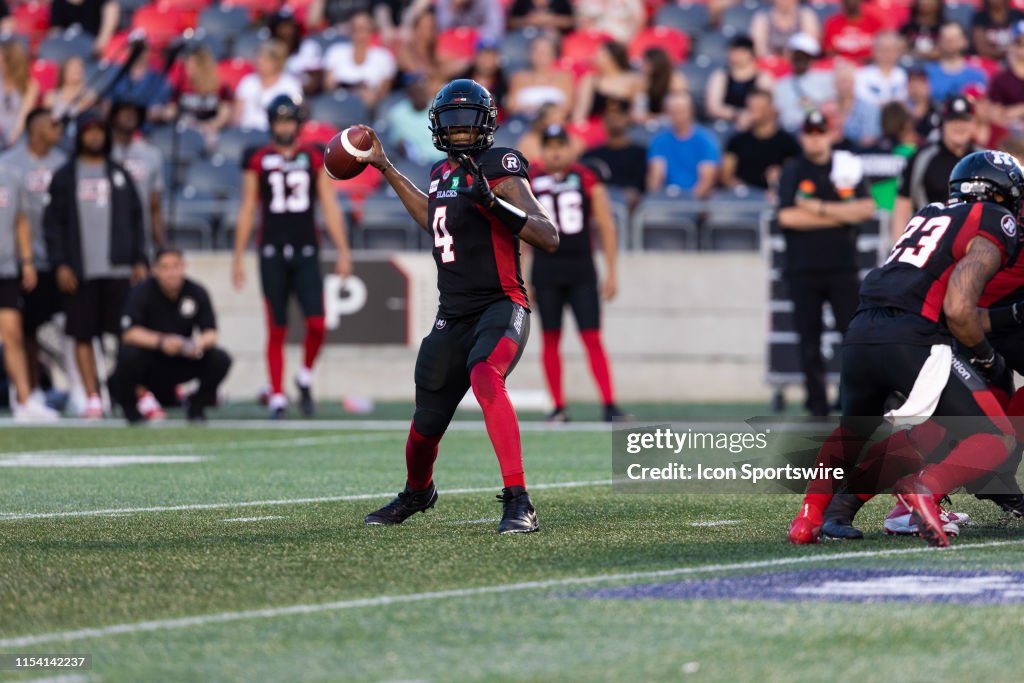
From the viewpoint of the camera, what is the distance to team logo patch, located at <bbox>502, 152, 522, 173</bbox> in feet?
22.5

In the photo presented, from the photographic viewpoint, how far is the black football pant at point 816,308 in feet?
40.8

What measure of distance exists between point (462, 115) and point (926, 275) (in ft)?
6.01

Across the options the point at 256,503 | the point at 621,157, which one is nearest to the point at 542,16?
the point at 621,157

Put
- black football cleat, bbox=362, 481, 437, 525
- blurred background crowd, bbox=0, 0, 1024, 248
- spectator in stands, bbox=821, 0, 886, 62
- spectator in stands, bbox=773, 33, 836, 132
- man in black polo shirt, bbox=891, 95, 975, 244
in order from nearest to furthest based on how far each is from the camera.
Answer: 1. black football cleat, bbox=362, 481, 437, 525
2. man in black polo shirt, bbox=891, 95, 975, 244
3. blurred background crowd, bbox=0, 0, 1024, 248
4. spectator in stands, bbox=773, 33, 836, 132
5. spectator in stands, bbox=821, 0, 886, 62

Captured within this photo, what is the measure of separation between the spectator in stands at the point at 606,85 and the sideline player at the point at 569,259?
3.82 m

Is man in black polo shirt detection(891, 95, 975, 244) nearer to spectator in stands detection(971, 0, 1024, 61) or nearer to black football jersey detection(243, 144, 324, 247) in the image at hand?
black football jersey detection(243, 144, 324, 247)

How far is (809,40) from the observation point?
16.3 m

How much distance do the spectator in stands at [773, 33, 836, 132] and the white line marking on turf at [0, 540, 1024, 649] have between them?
10316 millimetres

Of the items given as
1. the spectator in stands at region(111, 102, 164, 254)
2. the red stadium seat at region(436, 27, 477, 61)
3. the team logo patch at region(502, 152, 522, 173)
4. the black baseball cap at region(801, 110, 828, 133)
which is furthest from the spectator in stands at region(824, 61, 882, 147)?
the team logo patch at region(502, 152, 522, 173)

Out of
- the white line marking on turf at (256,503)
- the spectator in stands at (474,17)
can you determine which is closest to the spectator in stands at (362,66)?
the spectator in stands at (474,17)

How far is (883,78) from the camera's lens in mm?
15836

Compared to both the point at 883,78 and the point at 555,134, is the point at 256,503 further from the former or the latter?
the point at 883,78

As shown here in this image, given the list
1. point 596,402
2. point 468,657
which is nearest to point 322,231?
point 596,402

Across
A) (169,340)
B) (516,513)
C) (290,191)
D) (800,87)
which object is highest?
(800,87)
